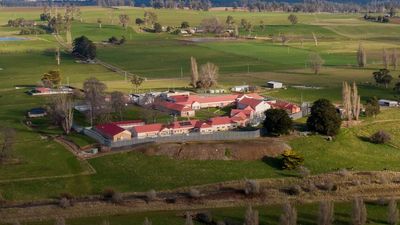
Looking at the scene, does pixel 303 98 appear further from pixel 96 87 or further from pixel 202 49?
pixel 202 49

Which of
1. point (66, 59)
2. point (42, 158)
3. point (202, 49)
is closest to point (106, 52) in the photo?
point (66, 59)

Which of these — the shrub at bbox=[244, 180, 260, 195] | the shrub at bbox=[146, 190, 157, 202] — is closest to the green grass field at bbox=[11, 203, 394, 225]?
the shrub at bbox=[146, 190, 157, 202]

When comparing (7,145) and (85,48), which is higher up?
(85,48)

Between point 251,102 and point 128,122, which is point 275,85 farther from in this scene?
point 128,122

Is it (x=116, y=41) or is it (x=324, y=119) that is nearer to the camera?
(x=324, y=119)

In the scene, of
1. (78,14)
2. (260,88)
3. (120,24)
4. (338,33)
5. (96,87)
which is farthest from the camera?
(78,14)

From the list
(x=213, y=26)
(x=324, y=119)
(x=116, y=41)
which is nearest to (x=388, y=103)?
(x=324, y=119)
